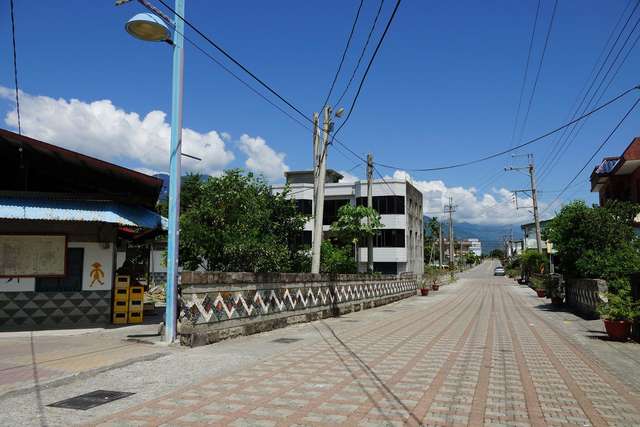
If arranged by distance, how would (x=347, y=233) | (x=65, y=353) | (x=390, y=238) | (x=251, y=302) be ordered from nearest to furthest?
1. (x=65, y=353)
2. (x=251, y=302)
3. (x=347, y=233)
4. (x=390, y=238)

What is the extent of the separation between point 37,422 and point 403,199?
48.0 metres

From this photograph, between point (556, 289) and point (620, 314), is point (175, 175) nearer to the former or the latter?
point (620, 314)

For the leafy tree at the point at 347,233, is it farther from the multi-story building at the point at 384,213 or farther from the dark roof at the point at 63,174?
the dark roof at the point at 63,174

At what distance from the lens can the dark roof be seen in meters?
12.6

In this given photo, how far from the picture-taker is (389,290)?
32.8 meters

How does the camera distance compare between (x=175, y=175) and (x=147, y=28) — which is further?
(x=175, y=175)

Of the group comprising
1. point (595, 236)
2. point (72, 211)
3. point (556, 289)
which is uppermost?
point (72, 211)

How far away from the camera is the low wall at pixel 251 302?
11.4 metres

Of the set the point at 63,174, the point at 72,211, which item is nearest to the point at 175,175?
the point at 72,211

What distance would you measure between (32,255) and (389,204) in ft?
137

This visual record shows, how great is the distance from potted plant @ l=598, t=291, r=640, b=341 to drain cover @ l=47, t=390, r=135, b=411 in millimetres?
11616

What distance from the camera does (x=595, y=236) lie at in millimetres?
20750

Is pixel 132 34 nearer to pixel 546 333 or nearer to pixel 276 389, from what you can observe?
pixel 276 389

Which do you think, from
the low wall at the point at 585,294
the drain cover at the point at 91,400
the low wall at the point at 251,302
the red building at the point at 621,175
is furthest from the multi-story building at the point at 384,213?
the drain cover at the point at 91,400
